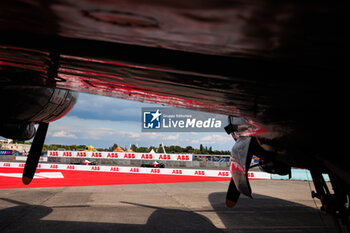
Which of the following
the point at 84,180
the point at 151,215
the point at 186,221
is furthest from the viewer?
the point at 84,180

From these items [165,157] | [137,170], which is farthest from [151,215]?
[165,157]

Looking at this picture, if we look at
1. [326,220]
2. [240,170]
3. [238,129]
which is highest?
[238,129]

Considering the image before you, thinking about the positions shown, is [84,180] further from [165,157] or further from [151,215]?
[151,215]

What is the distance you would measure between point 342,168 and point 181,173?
2584 cm

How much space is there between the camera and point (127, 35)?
1.77 metres

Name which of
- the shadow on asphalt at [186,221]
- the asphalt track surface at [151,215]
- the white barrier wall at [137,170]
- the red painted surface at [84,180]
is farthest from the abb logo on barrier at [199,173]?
the shadow on asphalt at [186,221]

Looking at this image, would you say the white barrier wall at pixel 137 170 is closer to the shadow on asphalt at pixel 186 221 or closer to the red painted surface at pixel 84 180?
the red painted surface at pixel 84 180

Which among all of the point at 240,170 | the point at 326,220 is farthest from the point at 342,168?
the point at 326,220

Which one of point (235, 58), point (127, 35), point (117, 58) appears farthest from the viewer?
point (117, 58)

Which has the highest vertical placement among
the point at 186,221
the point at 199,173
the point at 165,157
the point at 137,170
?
the point at 165,157

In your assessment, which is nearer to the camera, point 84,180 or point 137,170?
point 84,180

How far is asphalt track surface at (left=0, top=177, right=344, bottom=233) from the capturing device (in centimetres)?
788

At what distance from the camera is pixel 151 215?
941 cm

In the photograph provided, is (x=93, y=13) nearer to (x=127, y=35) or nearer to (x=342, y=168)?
(x=127, y=35)
